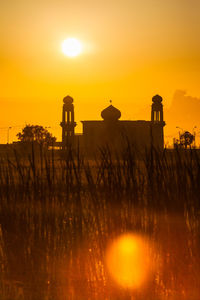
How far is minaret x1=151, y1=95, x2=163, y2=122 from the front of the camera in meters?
40.0

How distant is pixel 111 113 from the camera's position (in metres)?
38.9

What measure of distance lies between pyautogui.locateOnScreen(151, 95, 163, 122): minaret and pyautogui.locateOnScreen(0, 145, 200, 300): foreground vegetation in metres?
34.0

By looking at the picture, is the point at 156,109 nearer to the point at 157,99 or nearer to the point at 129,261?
the point at 157,99

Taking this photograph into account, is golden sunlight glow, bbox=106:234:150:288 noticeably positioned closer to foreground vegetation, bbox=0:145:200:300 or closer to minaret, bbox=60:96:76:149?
Answer: foreground vegetation, bbox=0:145:200:300

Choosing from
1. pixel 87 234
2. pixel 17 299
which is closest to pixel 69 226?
pixel 87 234

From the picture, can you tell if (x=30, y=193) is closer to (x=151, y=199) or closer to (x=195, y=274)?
(x=151, y=199)

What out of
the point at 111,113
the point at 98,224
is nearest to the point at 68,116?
the point at 111,113

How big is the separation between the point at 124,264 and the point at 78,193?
3.15 feet

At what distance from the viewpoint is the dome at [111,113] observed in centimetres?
3888

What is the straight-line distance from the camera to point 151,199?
583 cm

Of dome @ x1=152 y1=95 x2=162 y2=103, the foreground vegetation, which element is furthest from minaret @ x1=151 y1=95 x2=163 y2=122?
the foreground vegetation

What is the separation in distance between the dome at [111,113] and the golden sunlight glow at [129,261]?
33254 mm

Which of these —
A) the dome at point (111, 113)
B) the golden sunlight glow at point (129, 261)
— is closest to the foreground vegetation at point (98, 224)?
the golden sunlight glow at point (129, 261)

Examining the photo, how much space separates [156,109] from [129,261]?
35172 millimetres
